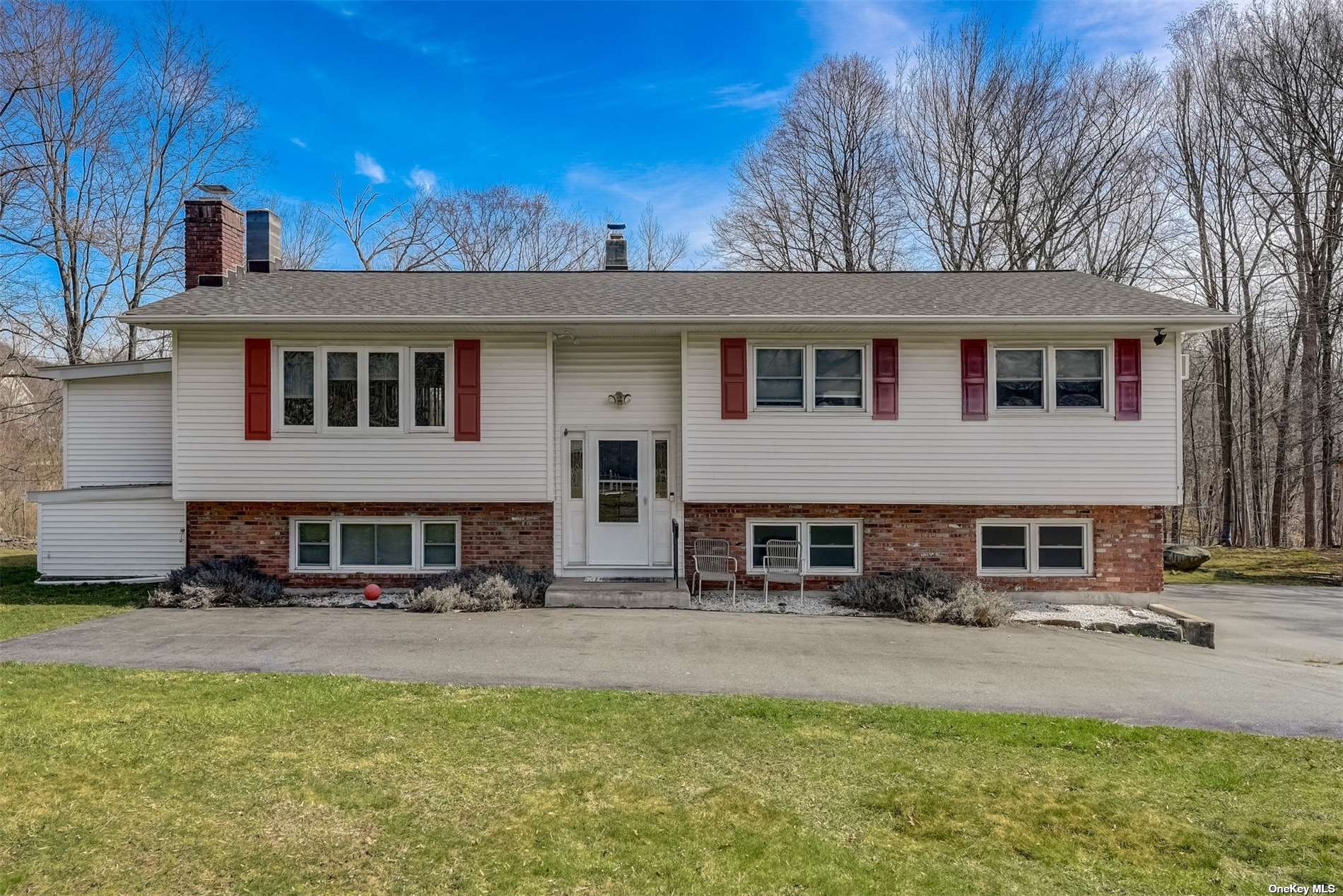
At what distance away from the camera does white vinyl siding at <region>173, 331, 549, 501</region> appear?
33.4ft

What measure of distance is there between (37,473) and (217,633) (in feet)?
60.7

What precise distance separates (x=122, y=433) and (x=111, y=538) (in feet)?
5.38

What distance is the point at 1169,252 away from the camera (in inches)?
878

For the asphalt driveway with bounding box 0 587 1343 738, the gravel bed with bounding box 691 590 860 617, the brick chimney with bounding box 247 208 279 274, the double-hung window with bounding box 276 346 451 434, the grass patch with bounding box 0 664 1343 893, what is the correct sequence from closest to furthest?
the grass patch with bounding box 0 664 1343 893
the asphalt driveway with bounding box 0 587 1343 738
the gravel bed with bounding box 691 590 860 617
the double-hung window with bounding box 276 346 451 434
the brick chimney with bounding box 247 208 279 274

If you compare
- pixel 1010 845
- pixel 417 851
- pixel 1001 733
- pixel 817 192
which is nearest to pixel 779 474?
pixel 1001 733

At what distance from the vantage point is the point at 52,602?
952cm

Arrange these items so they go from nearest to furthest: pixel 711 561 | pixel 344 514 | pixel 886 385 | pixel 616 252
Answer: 1. pixel 886 385
2. pixel 711 561
3. pixel 344 514
4. pixel 616 252

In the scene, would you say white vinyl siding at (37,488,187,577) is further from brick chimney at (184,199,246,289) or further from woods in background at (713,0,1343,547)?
woods in background at (713,0,1343,547)

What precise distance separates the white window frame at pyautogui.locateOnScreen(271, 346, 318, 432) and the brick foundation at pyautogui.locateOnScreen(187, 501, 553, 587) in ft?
3.74

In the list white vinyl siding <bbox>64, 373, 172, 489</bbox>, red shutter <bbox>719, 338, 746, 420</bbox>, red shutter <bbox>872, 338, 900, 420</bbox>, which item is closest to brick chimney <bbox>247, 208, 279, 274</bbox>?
white vinyl siding <bbox>64, 373, 172, 489</bbox>

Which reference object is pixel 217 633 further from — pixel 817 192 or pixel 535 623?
pixel 817 192

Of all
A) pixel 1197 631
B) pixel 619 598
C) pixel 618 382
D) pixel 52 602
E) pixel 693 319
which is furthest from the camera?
pixel 618 382

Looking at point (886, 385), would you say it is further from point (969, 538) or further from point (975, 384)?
point (969, 538)

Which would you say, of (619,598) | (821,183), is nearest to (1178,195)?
(821,183)
